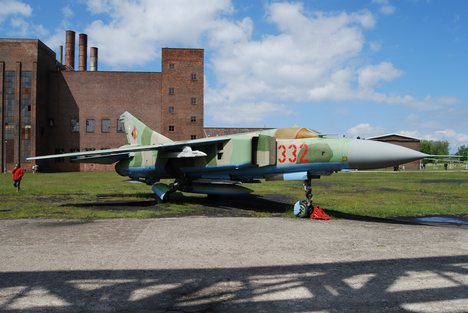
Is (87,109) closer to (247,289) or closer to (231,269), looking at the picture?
(231,269)

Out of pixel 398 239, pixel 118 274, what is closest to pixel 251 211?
pixel 398 239

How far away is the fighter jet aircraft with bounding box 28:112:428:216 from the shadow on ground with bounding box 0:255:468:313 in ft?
14.5

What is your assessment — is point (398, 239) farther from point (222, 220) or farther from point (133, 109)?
point (133, 109)

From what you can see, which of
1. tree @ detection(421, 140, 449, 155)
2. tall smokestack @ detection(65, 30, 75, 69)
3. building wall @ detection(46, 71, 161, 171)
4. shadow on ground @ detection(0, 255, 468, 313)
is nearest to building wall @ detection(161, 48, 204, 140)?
building wall @ detection(46, 71, 161, 171)

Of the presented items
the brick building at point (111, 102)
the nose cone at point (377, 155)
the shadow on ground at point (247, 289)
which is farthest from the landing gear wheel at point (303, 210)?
the brick building at point (111, 102)

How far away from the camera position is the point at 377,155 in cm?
929

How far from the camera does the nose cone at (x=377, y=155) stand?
8.95 m

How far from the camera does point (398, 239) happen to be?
7668mm

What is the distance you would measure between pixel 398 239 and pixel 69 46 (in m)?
71.3

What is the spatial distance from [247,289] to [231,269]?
874mm

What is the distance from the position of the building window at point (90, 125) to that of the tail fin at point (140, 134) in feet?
147

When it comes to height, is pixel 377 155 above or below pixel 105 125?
below

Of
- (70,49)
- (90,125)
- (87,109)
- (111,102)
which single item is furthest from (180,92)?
(70,49)

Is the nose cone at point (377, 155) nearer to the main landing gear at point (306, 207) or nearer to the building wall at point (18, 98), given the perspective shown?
the main landing gear at point (306, 207)
